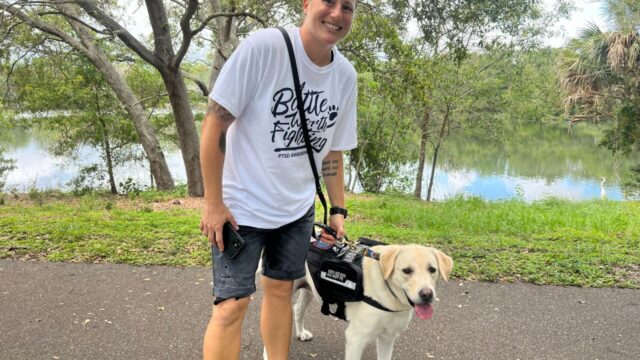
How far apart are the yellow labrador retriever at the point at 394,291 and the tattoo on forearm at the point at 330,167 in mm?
547

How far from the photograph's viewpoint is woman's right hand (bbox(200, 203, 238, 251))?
78.2 inches

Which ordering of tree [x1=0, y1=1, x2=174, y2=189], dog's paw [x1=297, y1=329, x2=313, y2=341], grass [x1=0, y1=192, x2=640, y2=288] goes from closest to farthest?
dog's paw [x1=297, y1=329, x2=313, y2=341], grass [x1=0, y1=192, x2=640, y2=288], tree [x1=0, y1=1, x2=174, y2=189]

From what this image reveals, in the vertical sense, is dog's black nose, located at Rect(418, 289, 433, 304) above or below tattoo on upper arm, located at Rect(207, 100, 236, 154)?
below

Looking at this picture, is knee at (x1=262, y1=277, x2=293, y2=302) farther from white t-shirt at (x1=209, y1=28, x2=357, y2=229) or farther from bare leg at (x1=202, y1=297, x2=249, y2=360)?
white t-shirt at (x1=209, y1=28, x2=357, y2=229)

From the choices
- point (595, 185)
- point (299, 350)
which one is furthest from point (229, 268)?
point (595, 185)

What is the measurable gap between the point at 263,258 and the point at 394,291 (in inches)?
30.4

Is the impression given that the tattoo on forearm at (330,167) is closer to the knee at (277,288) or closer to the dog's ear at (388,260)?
the dog's ear at (388,260)

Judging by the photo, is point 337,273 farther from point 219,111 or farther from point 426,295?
point 219,111

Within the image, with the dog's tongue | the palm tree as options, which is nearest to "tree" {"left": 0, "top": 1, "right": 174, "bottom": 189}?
the dog's tongue

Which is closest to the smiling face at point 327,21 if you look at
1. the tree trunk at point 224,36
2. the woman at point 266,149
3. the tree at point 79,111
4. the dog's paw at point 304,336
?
the woman at point 266,149

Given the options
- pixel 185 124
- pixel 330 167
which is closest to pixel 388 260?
pixel 330 167

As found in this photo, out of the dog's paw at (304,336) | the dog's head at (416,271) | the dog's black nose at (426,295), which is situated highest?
the dog's head at (416,271)

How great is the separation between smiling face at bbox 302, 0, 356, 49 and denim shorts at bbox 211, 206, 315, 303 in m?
0.88

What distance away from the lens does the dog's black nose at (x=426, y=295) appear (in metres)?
2.39
